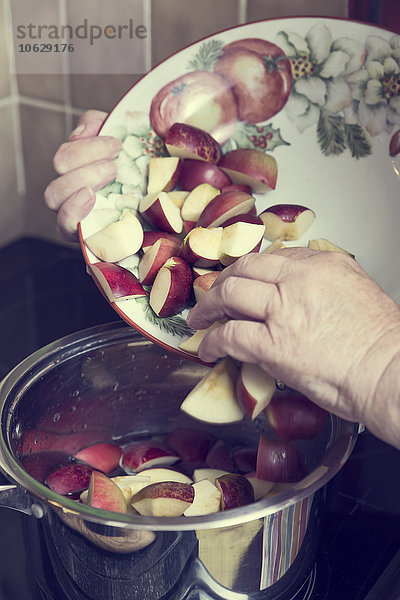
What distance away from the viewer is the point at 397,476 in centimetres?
80

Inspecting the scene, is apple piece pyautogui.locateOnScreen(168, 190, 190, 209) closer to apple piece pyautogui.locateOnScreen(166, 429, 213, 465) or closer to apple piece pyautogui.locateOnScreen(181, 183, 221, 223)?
apple piece pyautogui.locateOnScreen(181, 183, 221, 223)

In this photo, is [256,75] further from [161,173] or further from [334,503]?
[334,503]

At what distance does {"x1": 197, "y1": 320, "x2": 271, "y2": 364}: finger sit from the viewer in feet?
1.81

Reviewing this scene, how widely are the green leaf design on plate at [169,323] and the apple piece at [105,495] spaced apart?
0.15 metres

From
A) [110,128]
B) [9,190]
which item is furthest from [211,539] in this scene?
[9,190]

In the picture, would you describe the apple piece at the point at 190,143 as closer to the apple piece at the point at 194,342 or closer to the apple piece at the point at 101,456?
the apple piece at the point at 194,342

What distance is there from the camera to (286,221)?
782mm

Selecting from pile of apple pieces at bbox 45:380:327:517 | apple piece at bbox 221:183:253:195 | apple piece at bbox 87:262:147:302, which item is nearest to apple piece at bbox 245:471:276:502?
pile of apple pieces at bbox 45:380:327:517

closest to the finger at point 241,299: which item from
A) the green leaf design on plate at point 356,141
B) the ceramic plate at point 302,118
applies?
the ceramic plate at point 302,118

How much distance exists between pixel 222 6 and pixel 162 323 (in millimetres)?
505

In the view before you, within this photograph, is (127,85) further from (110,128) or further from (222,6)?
(110,128)

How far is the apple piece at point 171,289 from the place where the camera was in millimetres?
710

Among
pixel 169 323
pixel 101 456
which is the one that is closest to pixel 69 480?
pixel 101 456

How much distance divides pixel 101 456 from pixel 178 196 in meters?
0.30
